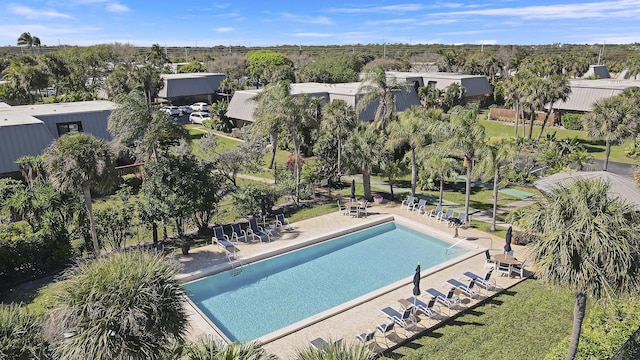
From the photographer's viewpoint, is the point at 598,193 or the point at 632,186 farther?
the point at 632,186

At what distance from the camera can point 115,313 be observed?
726 centimetres

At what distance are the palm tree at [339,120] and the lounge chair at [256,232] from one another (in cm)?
685

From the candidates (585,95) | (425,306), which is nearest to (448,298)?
(425,306)

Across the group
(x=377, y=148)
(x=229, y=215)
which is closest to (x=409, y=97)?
(x=377, y=148)

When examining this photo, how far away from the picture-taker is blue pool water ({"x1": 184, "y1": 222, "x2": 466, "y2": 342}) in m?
13.8

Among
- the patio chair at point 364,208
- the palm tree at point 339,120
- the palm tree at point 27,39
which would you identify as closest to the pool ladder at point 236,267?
the patio chair at point 364,208

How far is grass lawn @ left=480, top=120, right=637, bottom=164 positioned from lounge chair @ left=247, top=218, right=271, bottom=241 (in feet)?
55.6

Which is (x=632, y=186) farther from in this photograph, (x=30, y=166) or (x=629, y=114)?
(x=30, y=166)

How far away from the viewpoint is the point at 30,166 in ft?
63.0

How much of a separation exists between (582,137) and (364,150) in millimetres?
27122

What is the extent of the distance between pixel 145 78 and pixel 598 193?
42736 mm

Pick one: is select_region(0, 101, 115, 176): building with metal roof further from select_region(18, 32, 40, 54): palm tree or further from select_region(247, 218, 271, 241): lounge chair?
select_region(18, 32, 40, 54): palm tree

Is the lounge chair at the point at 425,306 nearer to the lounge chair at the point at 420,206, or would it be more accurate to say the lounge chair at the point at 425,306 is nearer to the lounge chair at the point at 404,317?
the lounge chair at the point at 404,317

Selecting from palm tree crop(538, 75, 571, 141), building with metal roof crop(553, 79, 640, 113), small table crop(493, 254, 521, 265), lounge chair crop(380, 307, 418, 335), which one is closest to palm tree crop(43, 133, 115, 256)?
lounge chair crop(380, 307, 418, 335)
